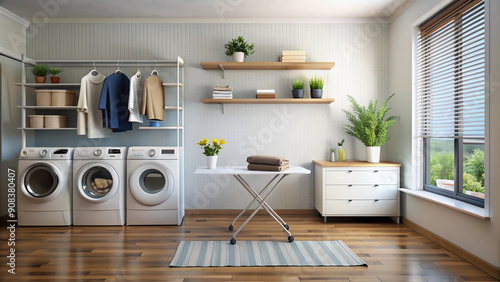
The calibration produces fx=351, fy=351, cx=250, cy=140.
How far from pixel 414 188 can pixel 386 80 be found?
145 centimetres

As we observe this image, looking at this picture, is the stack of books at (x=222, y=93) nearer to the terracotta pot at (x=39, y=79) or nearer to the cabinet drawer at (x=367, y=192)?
the cabinet drawer at (x=367, y=192)

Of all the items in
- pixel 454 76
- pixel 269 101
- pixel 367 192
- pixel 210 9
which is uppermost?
pixel 210 9

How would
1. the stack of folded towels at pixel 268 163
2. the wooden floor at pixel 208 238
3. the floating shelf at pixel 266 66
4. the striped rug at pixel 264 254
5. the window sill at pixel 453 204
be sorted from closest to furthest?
the wooden floor at pixel 208 238, the window sill at pixel 453 204, the striped rug at pixel 264 254, the stack of folded towels at pixel 268 163, the floating shelf at pixel 266 66

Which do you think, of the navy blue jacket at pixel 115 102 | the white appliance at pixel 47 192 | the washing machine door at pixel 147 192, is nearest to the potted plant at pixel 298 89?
the washing machine door at pixel 147 192

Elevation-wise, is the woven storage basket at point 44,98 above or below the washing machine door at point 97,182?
above

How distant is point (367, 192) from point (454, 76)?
4.94 feet

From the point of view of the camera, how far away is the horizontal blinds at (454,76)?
2.76 metres

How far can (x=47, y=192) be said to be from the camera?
3.87 metres

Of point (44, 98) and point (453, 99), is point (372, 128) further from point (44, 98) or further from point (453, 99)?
point (44, 98)

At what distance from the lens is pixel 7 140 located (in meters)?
4.12

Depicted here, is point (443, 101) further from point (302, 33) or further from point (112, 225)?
point (112, 225)

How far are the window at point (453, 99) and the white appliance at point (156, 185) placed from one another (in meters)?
2.67

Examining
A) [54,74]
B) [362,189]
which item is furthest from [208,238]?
[54,74]

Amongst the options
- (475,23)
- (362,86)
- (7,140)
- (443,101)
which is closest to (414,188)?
(443,101)
